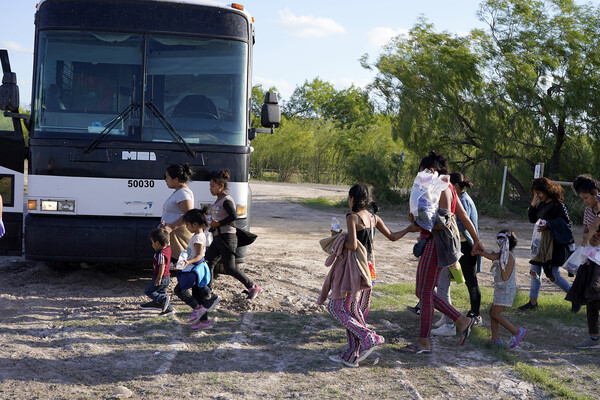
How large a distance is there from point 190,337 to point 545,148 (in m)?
17.9

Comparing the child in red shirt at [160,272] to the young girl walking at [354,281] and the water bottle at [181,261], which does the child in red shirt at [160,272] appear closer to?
the water bottle at [181,261]

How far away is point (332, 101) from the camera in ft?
219

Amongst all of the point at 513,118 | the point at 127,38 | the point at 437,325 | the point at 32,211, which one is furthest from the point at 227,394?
the point at 513,118

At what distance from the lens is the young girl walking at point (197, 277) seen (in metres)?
6.08

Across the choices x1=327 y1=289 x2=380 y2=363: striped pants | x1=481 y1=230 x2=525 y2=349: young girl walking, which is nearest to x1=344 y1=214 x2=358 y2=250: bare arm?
x1=327 y1=289 x2=380 y2=363: striped pants

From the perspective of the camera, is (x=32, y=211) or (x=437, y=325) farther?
(x=32, y=211)

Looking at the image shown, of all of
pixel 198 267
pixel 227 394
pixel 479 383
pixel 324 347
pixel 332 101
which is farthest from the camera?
pixel 332 101

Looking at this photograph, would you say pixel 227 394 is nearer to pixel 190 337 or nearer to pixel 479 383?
pixel 190 337

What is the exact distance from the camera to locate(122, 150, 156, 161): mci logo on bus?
7.27 metres

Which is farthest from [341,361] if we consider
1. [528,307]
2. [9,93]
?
[9,93]

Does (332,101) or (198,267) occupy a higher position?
(332,101)

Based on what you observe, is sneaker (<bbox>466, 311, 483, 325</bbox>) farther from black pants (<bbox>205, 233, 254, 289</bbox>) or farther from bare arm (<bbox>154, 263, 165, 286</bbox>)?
bare arm (<bbox>154, 263, 165, 286</bbox>)

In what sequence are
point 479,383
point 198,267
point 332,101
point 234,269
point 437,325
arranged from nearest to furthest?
point 479,383 → point 198,267 → point 437,325 → point 234,269 → point 332,101

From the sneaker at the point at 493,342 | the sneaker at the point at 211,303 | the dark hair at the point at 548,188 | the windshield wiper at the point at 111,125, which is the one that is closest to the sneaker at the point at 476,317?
the sneaker at the point at 493,342
